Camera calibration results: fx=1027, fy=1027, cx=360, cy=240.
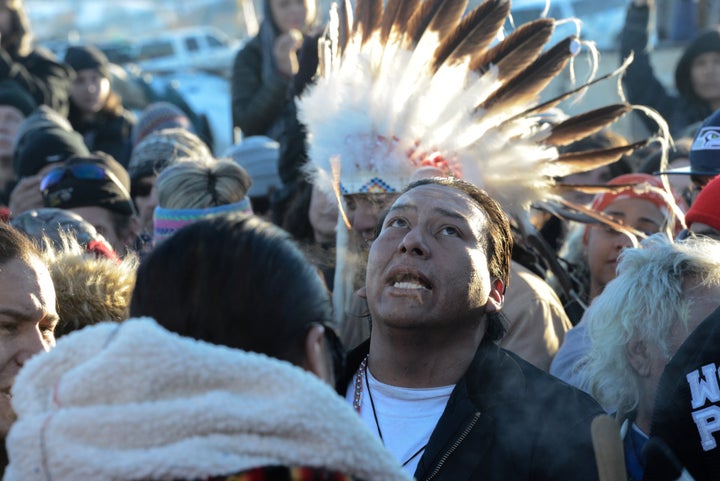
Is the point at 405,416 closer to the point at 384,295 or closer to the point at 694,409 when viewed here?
the point at 384,295

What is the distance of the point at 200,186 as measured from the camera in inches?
157

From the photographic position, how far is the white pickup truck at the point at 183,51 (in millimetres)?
18875

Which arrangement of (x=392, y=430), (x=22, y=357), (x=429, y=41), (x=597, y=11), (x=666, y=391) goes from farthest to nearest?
(x=597, y=11) < (x=429, y=41) < (x=392, y=430) < (x=22, y=357) < (x=666, y=391)

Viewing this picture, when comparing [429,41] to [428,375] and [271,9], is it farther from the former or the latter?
[271,9]

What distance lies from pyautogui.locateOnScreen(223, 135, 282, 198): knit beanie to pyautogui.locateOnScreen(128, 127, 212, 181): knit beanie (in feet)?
0.80

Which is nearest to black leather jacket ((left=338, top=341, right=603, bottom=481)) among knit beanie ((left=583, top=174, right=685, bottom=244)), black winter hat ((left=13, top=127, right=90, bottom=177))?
knit beanie ((left=583, top=174, right=685, bottom=244))

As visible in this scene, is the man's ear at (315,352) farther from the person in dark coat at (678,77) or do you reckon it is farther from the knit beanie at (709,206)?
the person in dark coat at (678,77)

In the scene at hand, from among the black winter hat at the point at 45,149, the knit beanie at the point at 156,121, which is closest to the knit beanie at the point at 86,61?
the knit beanie at the point at 156,121

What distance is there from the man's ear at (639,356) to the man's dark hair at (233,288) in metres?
1.34

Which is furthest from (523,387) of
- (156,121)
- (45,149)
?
(156,121)

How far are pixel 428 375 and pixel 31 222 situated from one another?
1685mm

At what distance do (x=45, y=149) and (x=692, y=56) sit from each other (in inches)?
139

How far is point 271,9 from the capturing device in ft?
19.3

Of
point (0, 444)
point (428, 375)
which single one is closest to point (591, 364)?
point (428, 375)
